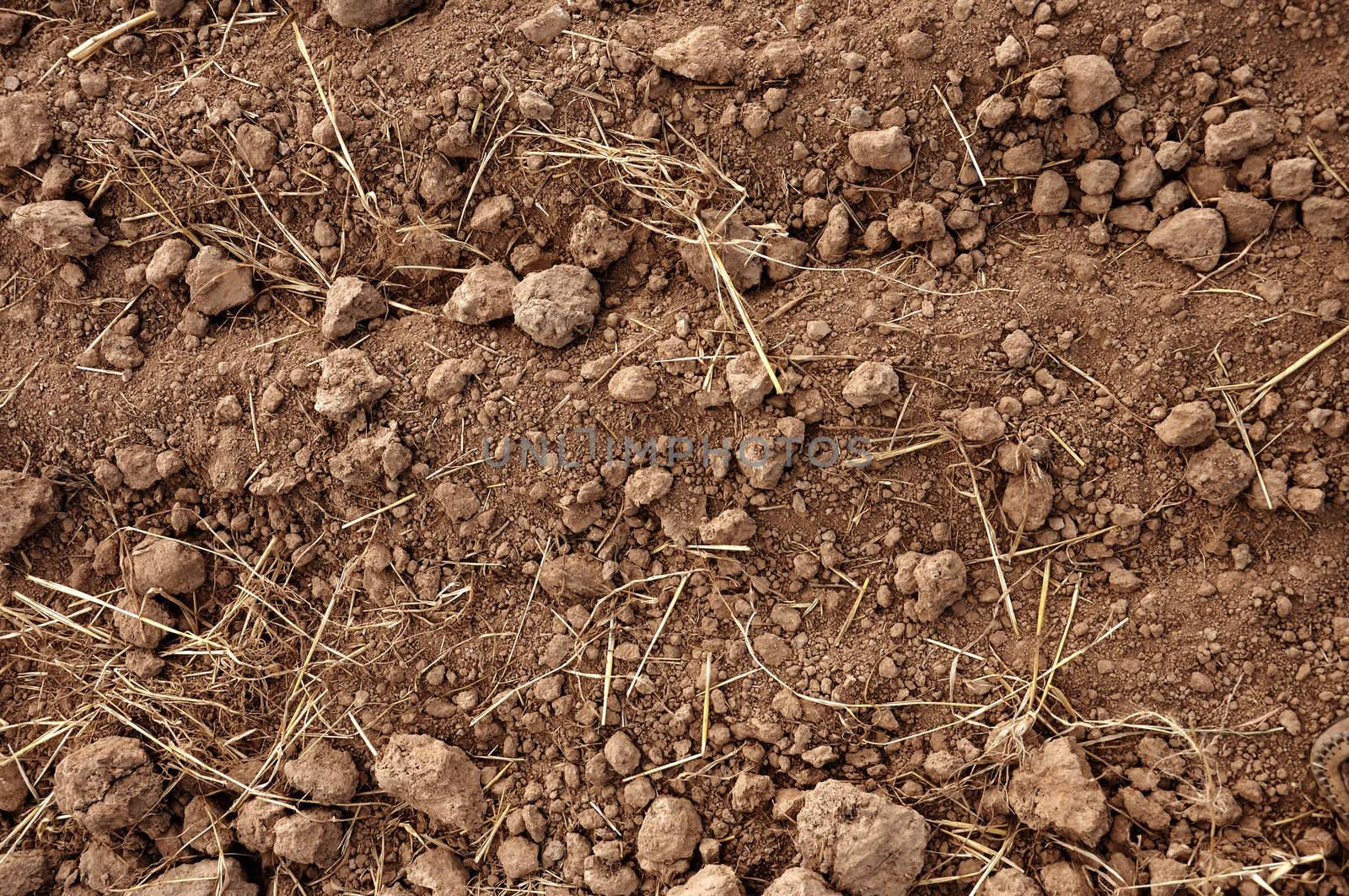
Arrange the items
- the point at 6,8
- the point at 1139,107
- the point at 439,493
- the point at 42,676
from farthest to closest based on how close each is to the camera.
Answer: the point at 6,8 → the point at 42,676 → the point at 439,493 → the point at 1139,107

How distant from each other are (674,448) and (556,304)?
44 centimetres

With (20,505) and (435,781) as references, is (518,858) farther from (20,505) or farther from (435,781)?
(20,505)

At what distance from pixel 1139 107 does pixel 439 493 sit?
5.99 ft

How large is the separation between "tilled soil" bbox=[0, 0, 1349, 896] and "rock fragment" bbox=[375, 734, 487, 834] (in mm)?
15

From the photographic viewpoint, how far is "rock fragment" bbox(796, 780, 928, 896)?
1767 millimetres

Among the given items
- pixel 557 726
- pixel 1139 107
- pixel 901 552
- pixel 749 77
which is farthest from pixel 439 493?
pixel 1139 107

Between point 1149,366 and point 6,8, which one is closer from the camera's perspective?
point 1149,366

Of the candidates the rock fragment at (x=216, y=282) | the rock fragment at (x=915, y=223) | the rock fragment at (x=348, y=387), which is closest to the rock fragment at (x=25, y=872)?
the rock fragment at (x=348, y=387)

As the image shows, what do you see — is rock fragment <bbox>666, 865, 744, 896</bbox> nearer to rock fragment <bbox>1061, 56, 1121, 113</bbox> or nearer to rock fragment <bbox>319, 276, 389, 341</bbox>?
rock fragment <bbox>319, 276, 389, 341</bbox>

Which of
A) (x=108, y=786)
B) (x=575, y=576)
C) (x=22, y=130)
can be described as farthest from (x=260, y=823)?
(x=22, y=130)

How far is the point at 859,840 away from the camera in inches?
69.5

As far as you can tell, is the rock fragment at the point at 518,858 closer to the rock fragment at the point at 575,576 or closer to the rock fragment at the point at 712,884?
the rock fragment at the point at 712,884

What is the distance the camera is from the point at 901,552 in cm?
197

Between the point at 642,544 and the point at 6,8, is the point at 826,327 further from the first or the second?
the point at 6,8
